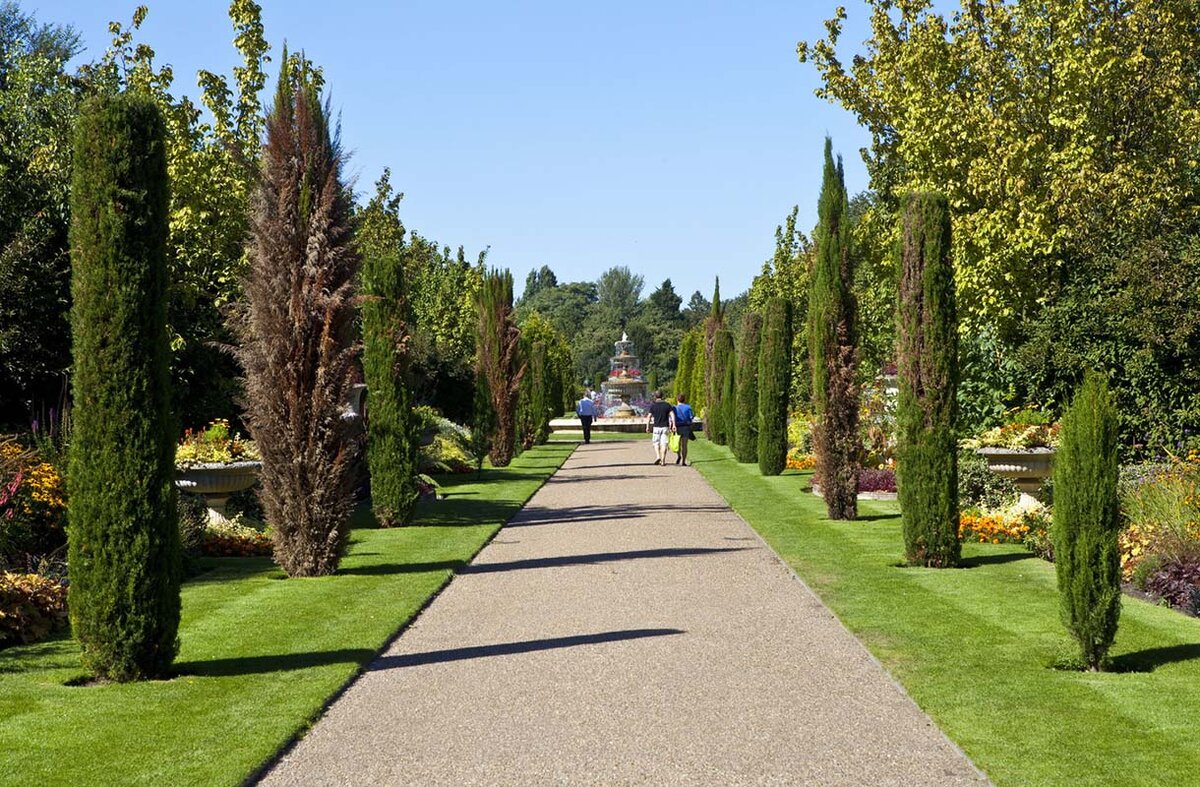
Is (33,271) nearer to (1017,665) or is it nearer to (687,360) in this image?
(1017,665)

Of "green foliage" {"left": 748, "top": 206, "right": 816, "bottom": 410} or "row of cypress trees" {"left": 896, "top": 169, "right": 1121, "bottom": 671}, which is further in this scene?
"green foliage" {"left": 748, "top": 206, "right": 816, "bottom": 410}

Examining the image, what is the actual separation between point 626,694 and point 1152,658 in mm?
3652

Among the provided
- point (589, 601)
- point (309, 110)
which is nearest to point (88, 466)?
point (589, 601)

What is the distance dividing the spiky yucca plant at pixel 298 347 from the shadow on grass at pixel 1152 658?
786 cm

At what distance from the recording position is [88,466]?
26.0 feet

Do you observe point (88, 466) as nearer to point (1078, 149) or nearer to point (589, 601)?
point (589, 601)

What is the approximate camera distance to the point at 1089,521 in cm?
787

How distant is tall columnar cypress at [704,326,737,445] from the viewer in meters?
39.9

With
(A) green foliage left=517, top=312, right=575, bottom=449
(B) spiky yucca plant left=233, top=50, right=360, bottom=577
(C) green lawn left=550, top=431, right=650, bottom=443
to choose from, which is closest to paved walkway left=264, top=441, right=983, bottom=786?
(B) spiky yucca plant left=233, top=50, right=360, bottom=577

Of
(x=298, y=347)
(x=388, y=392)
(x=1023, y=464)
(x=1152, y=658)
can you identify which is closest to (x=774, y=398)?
(x=1023, y=464)

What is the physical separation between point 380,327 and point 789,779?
42.4 feet

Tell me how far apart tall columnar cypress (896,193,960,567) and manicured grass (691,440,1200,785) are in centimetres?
42

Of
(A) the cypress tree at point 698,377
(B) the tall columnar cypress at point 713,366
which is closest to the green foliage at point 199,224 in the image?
(B) the tall columnar cypress at point 713,366

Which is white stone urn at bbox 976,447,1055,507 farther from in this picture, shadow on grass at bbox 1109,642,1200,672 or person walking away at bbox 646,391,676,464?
person walking away at bbox 646,391,676,464
